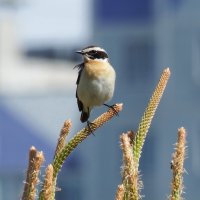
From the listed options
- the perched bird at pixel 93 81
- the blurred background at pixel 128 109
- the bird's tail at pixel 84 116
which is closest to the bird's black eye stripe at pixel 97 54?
the perched bird at pixel 93 81

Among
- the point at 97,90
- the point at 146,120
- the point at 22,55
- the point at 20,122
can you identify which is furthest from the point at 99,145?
the point at 146,120

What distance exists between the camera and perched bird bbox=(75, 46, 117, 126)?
8773 millimetres

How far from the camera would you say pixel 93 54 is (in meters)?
9.39

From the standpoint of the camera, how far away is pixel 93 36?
190 ft

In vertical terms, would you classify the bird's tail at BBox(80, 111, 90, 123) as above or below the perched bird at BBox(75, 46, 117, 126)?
below

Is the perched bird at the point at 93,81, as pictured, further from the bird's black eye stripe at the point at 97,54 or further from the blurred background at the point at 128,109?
the blurred background at the point at 128,109

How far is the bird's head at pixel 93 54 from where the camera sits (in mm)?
9328

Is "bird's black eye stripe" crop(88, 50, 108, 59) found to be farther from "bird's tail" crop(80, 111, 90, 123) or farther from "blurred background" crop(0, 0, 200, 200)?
"blurred background" crop(0, 0, 200, 200)

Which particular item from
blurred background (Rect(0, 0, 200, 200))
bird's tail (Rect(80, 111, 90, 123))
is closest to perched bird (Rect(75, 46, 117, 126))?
bird's tail (Rect(80, 111, 90, 123))

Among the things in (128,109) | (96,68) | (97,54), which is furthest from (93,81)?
(128,109)

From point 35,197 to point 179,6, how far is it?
5180cm

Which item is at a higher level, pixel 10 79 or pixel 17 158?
pixel 10 79

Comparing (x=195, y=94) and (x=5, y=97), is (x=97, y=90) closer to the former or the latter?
(x=195, y=94)

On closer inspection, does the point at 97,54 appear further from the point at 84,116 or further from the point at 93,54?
the point at 84,116
